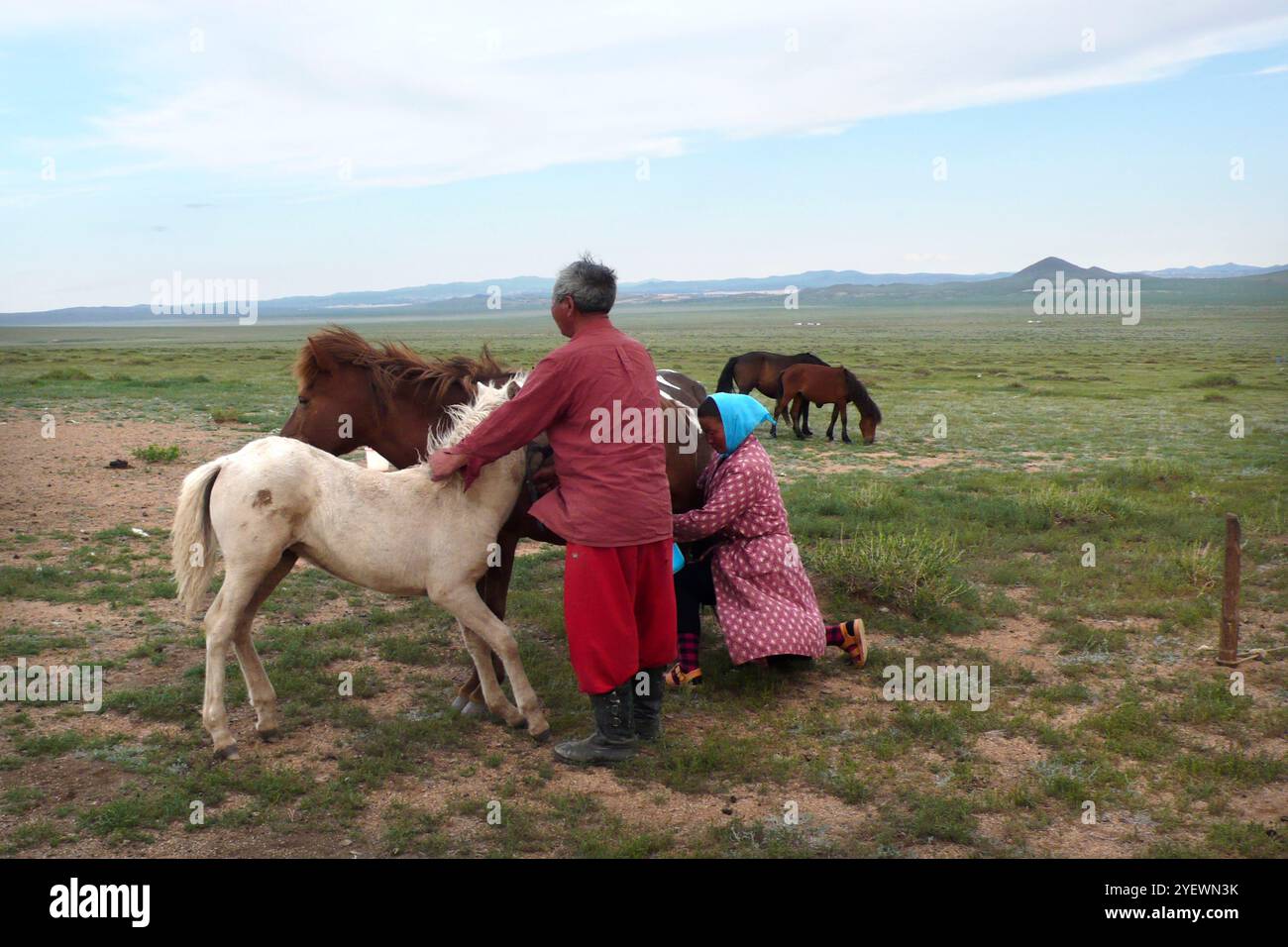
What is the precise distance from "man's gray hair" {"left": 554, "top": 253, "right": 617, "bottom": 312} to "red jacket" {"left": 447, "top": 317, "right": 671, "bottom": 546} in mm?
89

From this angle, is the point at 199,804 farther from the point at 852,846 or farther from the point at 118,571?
the point at 118,571

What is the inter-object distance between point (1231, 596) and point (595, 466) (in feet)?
11.9

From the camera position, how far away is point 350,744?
15.1 feet

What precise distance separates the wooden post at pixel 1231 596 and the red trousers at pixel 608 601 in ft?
10.1

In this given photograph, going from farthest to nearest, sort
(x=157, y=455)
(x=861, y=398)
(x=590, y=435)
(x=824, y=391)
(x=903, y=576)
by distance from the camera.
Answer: (x=824, y=391)
(x=861, y=398)
(x=157, y=455)
(x=903, y=576)
(x=590, y=435)

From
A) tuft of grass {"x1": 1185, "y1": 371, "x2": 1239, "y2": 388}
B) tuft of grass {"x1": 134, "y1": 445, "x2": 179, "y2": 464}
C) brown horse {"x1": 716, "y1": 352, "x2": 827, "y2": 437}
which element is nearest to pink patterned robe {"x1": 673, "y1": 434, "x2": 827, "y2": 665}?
tuft of grass {"x1": 134, "y1": 445, "x2": 179, "y2": 464}

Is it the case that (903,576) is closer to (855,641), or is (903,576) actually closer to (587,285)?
(855,641)

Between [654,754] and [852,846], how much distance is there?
3.61 feet

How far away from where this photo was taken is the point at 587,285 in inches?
168

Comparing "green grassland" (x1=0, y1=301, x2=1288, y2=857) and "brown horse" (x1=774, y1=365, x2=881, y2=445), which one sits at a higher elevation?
"brown horse" (x1=774, y1=365, x2=881, y2=445)

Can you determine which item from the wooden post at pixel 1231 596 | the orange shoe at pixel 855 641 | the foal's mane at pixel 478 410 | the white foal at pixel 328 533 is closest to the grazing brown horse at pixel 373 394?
the foal's mane at pixel 478 410

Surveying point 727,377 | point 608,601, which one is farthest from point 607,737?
point 727,377

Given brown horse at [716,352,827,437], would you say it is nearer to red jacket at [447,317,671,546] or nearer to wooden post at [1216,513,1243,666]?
wooden post at [1216,513,1243,666]

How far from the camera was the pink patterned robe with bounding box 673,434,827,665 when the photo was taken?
5148 millimetres
